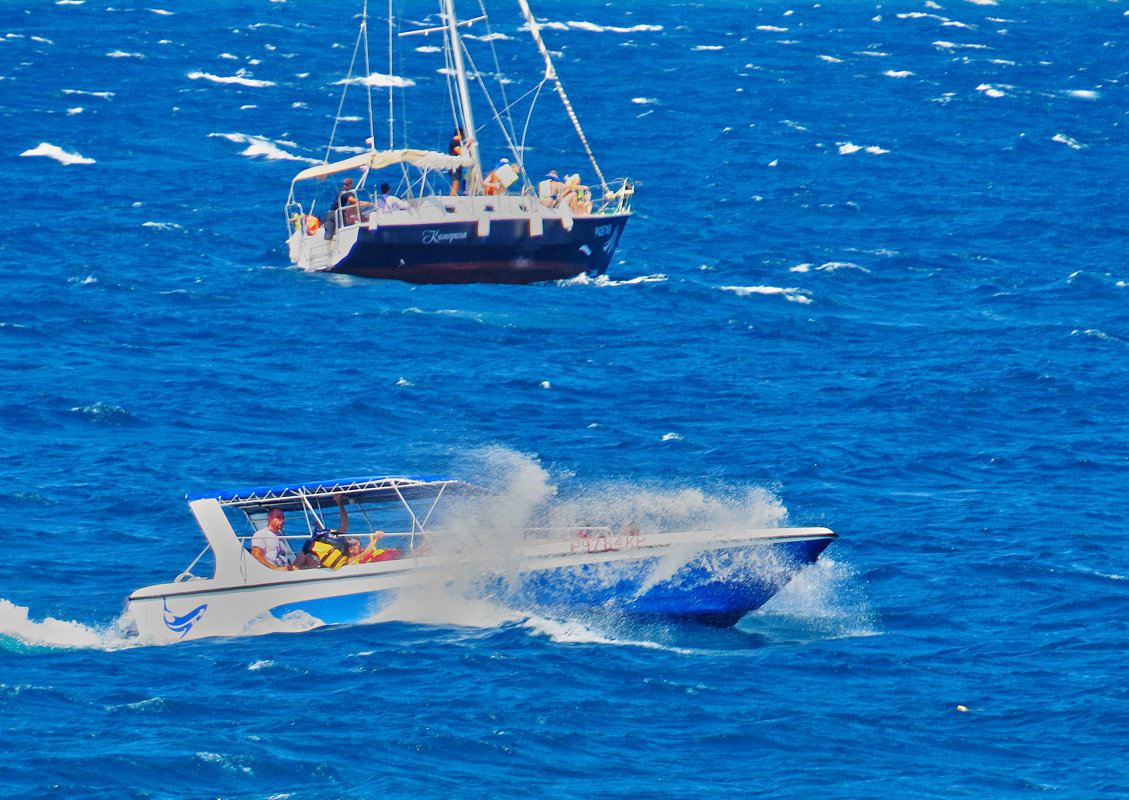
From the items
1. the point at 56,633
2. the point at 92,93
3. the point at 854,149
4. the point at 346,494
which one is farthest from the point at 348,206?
the point at 92,93

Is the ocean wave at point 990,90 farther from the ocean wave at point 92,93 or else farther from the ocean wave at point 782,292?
the ocean wave at point 92,93

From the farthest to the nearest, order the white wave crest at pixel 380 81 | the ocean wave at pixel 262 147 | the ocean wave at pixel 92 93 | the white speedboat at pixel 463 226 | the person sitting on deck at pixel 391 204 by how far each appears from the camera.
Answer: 1. the white wave crest at pixel 380 81
2. the ocean wave at pixel 92 93
3. the ocean wave at pixel 262 147
4. the white speedboat at pixel 463 226
5. the person sitting on deck at pixel 391 204

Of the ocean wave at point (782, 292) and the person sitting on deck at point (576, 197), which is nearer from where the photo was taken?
the ocean wave at point (782, 292)

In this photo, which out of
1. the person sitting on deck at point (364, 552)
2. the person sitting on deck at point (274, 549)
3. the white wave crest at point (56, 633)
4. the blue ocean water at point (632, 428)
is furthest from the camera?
the person sitting on deck at point (364, 552)

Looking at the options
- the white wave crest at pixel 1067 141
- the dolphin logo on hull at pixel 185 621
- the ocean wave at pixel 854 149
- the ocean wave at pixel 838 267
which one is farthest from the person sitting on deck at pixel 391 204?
the white wave crest at pixel 1067 141

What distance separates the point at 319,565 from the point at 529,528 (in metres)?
3.52

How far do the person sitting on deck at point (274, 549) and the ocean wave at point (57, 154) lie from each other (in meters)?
47.7

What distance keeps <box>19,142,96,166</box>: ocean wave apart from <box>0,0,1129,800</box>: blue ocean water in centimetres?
20

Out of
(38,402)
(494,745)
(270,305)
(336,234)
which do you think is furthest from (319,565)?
(336,234)

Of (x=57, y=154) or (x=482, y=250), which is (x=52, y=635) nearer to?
(x=482, y=250)

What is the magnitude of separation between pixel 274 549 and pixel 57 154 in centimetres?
4975

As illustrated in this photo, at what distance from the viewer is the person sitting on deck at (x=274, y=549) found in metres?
28.2

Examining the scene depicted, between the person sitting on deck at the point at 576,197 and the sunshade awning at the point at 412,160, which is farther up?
the sunshade awning at the point at 412,160

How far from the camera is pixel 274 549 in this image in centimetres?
2823
